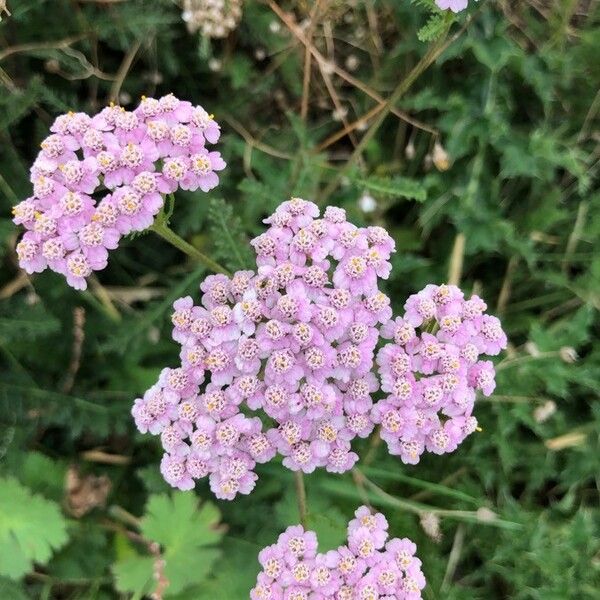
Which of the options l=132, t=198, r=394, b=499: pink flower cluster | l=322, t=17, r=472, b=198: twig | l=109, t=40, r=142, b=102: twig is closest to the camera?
l=132, t=198, r=394, b=499: pink flower cluster

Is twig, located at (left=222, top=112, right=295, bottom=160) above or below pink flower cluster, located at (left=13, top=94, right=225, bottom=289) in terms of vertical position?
below

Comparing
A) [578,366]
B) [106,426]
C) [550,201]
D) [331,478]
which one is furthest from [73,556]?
[550,201]

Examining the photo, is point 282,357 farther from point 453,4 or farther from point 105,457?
point 105,457

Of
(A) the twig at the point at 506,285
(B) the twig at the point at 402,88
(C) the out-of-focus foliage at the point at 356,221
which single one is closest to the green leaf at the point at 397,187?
(C) the out-of-focus foliage at the point at 356,221

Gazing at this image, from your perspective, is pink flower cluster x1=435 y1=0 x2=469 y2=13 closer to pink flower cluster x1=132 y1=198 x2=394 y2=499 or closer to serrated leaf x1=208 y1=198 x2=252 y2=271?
pink flower cluster x1=132 y1=198 x2=394 y2=499

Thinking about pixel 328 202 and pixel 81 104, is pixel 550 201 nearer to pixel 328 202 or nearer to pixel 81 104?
pixel 328 202

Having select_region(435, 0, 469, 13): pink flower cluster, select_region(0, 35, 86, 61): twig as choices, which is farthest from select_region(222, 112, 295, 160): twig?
select_region(435, 0, 469, 13): pink flower cluster

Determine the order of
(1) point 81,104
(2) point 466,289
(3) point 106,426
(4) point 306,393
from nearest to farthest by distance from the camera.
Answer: (4) point 306,393
(3) point 106,426
(1) point 81,104
(2) point 466,289
